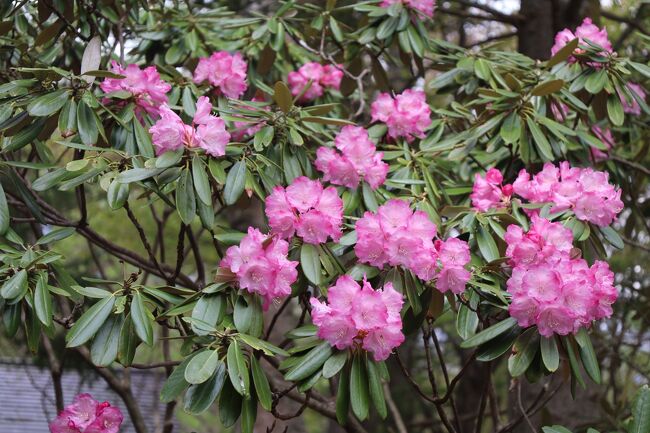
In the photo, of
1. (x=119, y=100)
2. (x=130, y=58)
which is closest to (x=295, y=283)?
(x=119, y=100)

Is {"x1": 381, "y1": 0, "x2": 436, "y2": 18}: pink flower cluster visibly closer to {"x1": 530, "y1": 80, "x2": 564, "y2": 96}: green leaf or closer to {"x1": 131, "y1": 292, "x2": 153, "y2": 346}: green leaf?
{"x1": 530, "y1": 80, "x2": 564, "y2": 96}: green leaf

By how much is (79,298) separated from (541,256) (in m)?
0.95

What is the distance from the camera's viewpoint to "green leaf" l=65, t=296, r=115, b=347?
1429mm

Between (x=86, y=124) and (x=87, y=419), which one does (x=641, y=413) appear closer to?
(x=87, y=419)

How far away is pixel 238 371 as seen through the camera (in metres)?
1.37

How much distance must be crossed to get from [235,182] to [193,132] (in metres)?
0.13

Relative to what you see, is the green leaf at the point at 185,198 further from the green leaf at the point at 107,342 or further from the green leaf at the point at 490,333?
the green leaf at the point at 490,333

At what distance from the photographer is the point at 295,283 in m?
1.69

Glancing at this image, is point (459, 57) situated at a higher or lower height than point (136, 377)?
higher

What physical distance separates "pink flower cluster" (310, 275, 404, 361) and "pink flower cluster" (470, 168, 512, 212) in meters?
0.52

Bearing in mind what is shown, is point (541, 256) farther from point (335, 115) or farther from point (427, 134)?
point (335, 115)

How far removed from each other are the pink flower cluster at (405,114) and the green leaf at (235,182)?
67 centimetres

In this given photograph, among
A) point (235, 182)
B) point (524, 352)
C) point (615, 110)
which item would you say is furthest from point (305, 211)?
point (615, 110)

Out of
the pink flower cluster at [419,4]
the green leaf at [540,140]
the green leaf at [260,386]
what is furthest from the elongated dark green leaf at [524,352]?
the pink flower cluster at [419,4]
